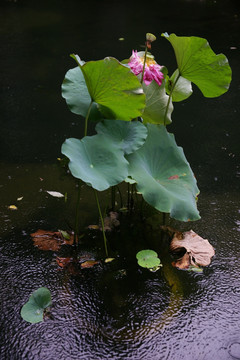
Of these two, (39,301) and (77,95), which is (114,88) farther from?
(39,301)

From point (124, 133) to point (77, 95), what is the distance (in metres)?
0.24

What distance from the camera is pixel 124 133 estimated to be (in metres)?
1.65

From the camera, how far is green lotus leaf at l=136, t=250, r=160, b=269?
167 centimetres

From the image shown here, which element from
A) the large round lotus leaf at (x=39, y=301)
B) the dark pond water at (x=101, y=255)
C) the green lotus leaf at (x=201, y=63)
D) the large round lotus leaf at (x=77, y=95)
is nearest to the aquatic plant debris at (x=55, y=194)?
the dark pond water at (x=101, y=255)

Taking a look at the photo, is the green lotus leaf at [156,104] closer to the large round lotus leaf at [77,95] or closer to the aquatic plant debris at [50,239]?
the large round lotus leaf at [77,95]

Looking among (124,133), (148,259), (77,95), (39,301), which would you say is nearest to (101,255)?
(148,259)

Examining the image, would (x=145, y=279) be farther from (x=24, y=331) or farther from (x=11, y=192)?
(x=11, y=192)

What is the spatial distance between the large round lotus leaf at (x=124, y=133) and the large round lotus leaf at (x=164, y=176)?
0.18ft

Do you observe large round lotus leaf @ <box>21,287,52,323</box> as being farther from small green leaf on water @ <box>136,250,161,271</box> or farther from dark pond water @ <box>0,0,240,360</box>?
small green leaf on water @ <box>136,250,161,271</box>

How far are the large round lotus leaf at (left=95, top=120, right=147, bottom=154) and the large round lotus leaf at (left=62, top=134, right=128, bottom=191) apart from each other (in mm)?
27

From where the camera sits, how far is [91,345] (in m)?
1.39

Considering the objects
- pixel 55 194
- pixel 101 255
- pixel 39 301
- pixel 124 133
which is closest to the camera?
pixel 39 301

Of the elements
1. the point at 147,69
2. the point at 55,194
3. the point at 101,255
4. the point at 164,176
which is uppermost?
the point at 147,69

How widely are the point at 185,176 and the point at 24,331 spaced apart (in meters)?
0.81
